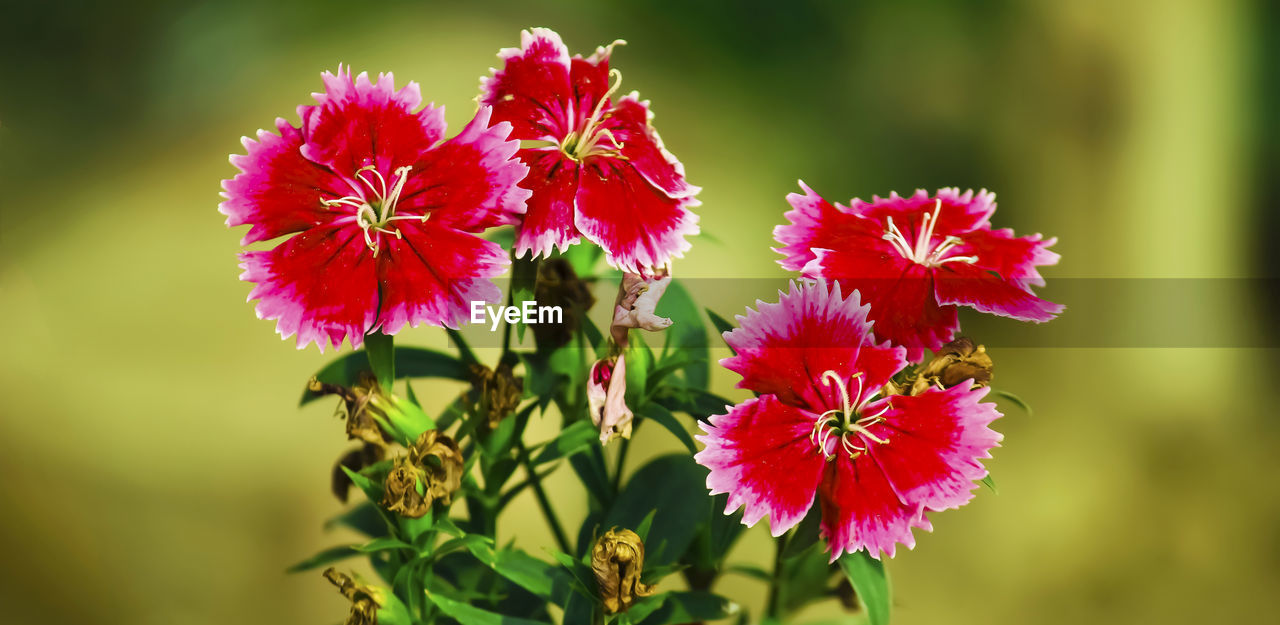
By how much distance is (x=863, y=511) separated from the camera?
2.03 ft

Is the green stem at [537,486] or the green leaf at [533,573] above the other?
the green stem at [537,486]

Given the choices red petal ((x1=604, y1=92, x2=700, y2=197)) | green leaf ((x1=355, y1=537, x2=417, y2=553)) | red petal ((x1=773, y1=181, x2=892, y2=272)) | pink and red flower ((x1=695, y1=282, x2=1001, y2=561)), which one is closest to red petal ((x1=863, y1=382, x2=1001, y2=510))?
pink and red flower ((x1=695, y1=282, x2=1001, y2=561))

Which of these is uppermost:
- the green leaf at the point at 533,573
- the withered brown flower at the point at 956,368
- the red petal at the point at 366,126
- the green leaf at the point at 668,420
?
the red petal at the point at 366,126

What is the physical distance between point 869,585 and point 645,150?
0.34 metres

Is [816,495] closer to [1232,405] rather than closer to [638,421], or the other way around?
[638,421]

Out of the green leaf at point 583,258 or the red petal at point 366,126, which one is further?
the green leaf at point 583,258

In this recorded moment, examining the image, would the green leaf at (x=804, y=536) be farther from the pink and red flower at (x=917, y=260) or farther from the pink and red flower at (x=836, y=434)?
the pink and red flower at (x=917, y=260)

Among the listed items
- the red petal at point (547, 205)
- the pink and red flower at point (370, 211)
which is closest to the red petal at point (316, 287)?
the pink and red flower at point (370, 211)

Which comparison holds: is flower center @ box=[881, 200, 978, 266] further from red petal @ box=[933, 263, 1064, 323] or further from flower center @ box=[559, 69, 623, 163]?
flower center @ box=[559, 69, 623, 163]

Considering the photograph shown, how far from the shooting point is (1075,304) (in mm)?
2070

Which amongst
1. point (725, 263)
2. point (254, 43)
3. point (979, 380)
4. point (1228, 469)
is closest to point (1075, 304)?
point (1228, 469)

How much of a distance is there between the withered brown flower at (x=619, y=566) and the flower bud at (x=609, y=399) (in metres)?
0.06

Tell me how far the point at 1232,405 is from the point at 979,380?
171 cm

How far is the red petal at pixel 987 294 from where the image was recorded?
26.4 inches
